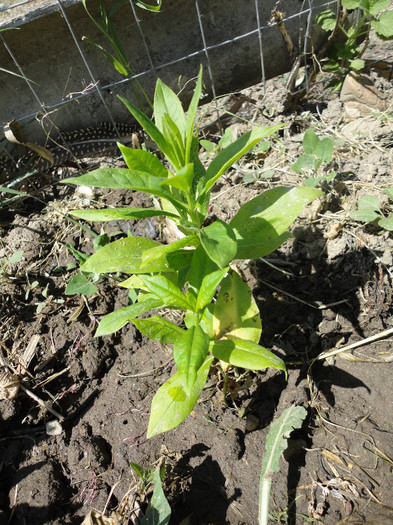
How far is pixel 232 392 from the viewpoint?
168cm

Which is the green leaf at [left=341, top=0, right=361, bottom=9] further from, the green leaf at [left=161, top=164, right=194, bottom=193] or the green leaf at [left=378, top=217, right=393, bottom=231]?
the green leaf at [left=161, top=164, right=194, bottom=193]

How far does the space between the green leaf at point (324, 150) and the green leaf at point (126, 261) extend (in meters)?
0.93

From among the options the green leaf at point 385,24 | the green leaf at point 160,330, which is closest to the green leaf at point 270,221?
the green leaf at point 160,330

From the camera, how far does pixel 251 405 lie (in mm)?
1688

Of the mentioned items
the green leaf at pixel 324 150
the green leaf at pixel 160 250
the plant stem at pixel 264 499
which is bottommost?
the plant stem at pixel 264 499

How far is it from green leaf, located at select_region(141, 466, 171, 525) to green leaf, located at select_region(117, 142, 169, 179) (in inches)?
42.0

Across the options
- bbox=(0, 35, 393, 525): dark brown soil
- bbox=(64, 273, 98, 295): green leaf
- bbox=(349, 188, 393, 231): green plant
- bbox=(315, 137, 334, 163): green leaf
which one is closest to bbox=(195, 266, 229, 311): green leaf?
bbox=(0, 35, 393, 525): dark brown soil

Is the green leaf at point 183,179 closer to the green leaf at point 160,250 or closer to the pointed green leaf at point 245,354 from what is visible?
the green leaf at point 160,250

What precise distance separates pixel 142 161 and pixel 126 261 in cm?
36

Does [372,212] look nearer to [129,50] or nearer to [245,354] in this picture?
[245,354]

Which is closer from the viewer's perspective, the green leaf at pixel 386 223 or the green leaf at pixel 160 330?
the green leaf at pixel 160 330

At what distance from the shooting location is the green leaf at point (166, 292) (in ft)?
4.54

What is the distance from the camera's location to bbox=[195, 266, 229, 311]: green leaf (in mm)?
1290

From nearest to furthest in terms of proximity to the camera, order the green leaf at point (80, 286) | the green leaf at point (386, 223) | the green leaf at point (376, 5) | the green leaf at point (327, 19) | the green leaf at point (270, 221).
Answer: the green leaf at point (270, 221)
the green leaf at point (386, 223)
the green leaf at point (80, 286)
the green leaf at point (376, 5)
the green leaf at point (327, 19)
